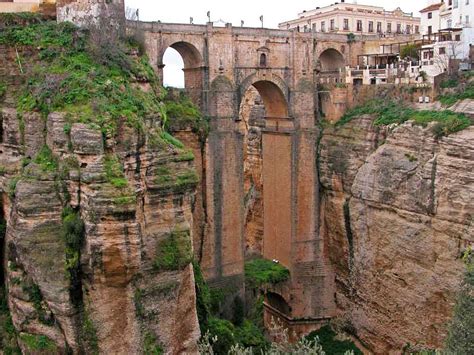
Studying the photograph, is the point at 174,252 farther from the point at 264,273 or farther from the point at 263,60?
the point at 263,60

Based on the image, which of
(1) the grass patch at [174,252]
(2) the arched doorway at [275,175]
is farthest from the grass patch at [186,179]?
(2) the arched doorway at [275,175]

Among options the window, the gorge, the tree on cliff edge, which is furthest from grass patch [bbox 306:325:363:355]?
the window

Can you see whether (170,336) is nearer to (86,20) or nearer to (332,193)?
(86,20)

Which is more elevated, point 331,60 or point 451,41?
point 451,41

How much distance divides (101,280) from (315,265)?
15657mm

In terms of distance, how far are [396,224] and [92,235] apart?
45.4 feet

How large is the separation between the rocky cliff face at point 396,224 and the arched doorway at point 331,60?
16.3 ft

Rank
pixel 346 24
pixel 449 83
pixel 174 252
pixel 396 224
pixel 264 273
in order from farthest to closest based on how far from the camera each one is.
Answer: pixel 346 24 → pixel 264 273 → pixel 449 83 → pixel 396 224 → pixel 174 252

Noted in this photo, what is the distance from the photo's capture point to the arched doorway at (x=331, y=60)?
31886 millimetres

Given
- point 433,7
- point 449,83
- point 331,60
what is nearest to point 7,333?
point 449,83

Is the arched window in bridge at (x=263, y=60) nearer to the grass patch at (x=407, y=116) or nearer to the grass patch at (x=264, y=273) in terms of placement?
the grass patch at (x=407, y=116)

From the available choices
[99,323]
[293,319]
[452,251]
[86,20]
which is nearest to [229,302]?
[293,319]

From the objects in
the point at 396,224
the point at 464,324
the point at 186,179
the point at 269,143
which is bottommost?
the point at 464,324

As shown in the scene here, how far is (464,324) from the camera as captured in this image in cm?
1370
